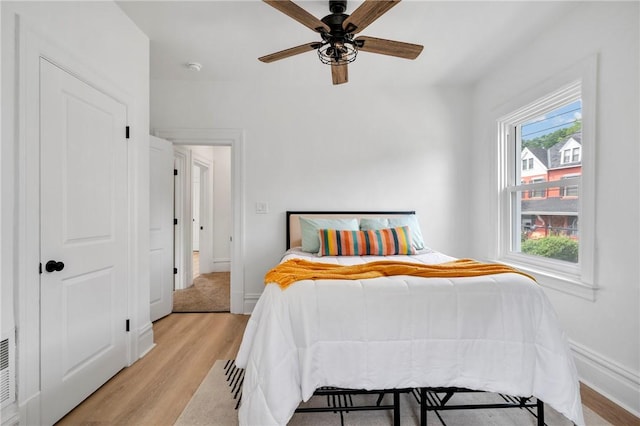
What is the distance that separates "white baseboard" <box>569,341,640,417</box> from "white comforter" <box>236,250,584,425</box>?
1.98ft

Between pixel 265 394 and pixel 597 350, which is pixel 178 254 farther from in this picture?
pixel 597 350

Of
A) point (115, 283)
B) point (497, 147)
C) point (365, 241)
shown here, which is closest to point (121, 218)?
point (115, 283)

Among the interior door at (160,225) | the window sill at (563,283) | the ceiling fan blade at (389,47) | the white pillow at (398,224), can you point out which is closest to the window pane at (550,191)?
the window sill at (563,283)

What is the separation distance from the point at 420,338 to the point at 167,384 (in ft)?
5.48

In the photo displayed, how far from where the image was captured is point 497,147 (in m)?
3.22

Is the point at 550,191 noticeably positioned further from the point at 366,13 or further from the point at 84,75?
the point at 84,75

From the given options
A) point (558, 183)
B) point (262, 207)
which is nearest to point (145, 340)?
point (262, 207)

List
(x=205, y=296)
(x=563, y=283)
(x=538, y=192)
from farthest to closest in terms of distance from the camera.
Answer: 1. (x=205, y=296)
2. (x=538, y=192)
3. (x=563, y=283)

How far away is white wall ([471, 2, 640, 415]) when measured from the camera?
181cm

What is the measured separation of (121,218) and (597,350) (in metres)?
3.38

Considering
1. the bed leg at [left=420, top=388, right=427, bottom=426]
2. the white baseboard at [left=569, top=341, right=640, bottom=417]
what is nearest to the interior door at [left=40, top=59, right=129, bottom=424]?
the bed leg at [left=420, top=388, right=427, bottom=426]

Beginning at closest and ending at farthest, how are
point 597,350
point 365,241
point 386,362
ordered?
1. point 386,362
2. point 597,350
3. point 365,241

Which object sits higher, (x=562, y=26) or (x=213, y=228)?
(x=562, y=26)

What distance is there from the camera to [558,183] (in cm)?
249
